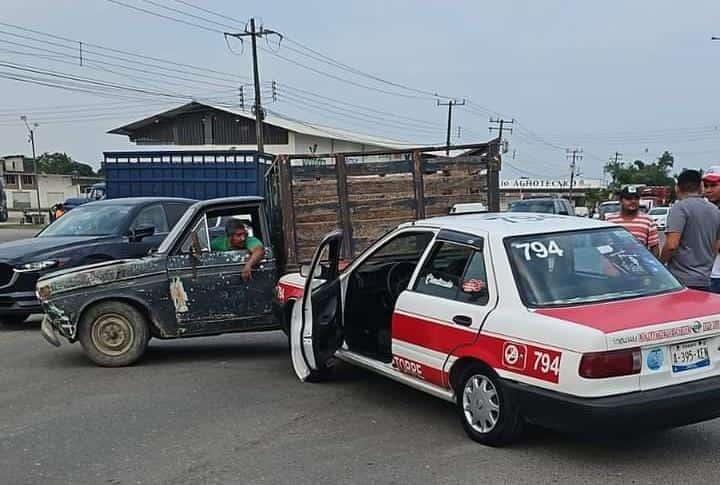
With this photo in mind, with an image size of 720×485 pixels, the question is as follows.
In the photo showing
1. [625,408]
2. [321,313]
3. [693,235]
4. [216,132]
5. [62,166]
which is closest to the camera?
[625,408]

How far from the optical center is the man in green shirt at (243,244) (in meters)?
7.87

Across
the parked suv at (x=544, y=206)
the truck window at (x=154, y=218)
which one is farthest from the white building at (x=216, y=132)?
the truck window at (x=154, y=218)

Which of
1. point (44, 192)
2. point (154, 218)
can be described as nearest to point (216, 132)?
point (44, 192)

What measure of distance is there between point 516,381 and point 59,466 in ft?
9.81

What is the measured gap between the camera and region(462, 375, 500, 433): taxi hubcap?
4.97 m

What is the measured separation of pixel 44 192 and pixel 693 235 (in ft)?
252

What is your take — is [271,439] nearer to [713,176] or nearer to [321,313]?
[321,313]

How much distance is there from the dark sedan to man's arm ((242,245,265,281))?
3.14 metres

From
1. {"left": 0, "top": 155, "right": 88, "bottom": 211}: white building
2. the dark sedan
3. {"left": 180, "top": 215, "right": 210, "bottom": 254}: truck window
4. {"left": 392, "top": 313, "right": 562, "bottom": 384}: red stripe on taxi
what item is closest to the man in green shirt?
{"left": 180, "top": 215, "right": 210, "bottom": 254}: truck window

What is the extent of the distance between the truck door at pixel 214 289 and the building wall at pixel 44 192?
68.3 metres

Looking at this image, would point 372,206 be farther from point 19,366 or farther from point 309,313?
point 19,366

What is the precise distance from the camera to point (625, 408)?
4344 millimetres

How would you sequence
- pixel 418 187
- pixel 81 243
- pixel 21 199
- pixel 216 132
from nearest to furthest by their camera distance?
pixel 418 187 → pixel 81 243 → pixel 216 132 → pixel 21 199

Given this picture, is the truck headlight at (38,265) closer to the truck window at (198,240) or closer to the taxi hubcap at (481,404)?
the truck window at (198,240)
